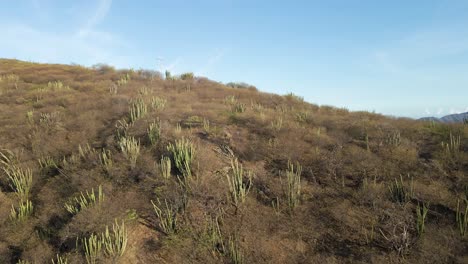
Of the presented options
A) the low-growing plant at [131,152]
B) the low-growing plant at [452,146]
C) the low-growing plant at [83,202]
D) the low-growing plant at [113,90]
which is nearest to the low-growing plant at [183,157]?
the low-growing plant at [131,152]

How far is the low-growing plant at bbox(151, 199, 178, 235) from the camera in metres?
8.40

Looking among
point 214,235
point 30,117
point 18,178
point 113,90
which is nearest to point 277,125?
point 214,235

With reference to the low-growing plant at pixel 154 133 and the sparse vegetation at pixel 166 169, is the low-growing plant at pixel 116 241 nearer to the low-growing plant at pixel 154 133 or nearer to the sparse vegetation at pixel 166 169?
the sparse vegetation at pixel 166 169

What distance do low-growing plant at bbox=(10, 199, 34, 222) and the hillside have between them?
0.05 m

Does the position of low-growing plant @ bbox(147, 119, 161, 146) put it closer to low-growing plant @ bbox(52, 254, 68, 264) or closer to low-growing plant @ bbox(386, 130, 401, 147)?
low-growing plant @ bbox(52, 254, 68, 264)

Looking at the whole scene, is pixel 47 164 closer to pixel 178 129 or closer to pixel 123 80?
pixel 178 129

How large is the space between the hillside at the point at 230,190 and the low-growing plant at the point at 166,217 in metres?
0.04

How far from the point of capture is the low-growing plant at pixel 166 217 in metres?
8.40

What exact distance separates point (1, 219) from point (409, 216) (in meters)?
9.98

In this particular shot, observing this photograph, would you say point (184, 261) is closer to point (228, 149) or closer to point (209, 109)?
point (228, 149)

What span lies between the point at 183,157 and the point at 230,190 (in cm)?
199

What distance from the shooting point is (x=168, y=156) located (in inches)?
438

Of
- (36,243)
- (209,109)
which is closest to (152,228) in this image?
(36,243)

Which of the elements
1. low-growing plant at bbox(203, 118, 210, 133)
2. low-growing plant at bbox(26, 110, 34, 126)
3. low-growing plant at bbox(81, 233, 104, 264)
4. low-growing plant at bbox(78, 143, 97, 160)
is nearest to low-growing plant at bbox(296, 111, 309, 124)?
low-growing plant at bbox(203, 118, 210, 133)
